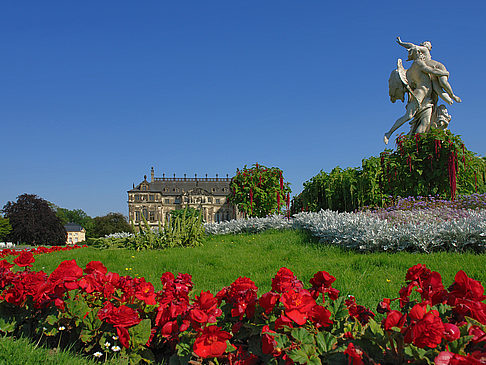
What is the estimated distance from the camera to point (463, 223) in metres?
5.41

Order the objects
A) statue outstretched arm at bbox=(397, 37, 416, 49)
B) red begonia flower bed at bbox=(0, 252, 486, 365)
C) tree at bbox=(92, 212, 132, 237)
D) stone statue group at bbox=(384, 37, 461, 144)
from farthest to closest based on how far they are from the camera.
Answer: tree at bbox=(92, 212, 132, 237), statue outstretched arm at bbox=(397, 37, 416, 49), stone statue group at bbox=(384, 37, 461, 144), red begonia flower bed at bbox=(0, 252, 486, 365)

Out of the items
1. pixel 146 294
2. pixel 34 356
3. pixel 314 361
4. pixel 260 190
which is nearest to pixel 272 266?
pixel 146 294

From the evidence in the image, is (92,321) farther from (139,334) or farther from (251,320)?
(251,320)

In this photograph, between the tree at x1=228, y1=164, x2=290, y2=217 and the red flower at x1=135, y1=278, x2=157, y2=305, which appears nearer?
the red flower at x1=135, y1=278, x2=157, y2=305

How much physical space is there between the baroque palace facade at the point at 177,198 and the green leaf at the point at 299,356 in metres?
77.2

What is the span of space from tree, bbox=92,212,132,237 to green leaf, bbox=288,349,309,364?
52882 millimetres

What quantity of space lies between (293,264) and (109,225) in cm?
5164

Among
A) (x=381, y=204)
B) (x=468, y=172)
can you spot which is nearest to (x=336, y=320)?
(x=381, y=204)

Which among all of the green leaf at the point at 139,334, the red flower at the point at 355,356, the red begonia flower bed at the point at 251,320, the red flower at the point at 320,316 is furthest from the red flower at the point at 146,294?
the red flower at the point at 355,356

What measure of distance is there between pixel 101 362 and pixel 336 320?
1.50 meters

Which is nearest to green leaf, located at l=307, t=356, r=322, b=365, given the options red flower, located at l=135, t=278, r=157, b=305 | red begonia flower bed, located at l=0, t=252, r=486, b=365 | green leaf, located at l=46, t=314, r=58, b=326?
red begonia flower bed, located at l=0, t=252, r=486, b=365

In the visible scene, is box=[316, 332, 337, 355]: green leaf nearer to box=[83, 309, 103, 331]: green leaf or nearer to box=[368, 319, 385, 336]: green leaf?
box=[368, 319, 385, 336]: green leaf

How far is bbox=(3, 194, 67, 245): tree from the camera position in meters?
32.8

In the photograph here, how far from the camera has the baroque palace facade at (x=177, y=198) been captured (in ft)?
268
